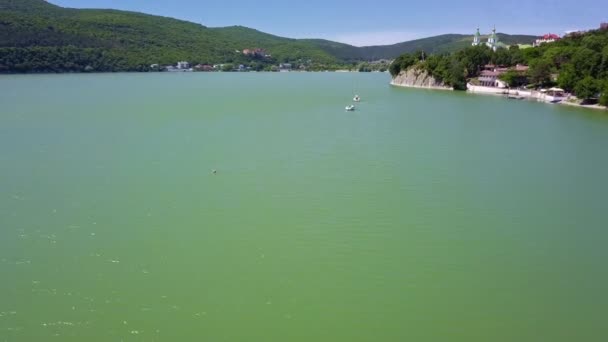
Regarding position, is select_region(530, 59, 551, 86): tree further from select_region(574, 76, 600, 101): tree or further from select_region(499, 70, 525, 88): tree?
select_region(574, 76, 600, 101): tree

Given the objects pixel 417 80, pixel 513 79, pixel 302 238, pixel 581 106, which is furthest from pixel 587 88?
pixel 302 238

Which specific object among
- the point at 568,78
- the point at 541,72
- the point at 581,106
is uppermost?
the point at 541,72

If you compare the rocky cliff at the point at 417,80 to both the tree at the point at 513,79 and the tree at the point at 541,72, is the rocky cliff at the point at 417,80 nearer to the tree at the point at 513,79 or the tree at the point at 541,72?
the tree at the point at 513,79

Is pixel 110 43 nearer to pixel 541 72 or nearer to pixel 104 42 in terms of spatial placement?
pixel 104 42

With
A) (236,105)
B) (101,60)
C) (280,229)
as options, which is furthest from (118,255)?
(101,60)

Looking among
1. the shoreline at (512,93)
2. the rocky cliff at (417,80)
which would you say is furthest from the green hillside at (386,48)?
the shoreline at (512,93)
